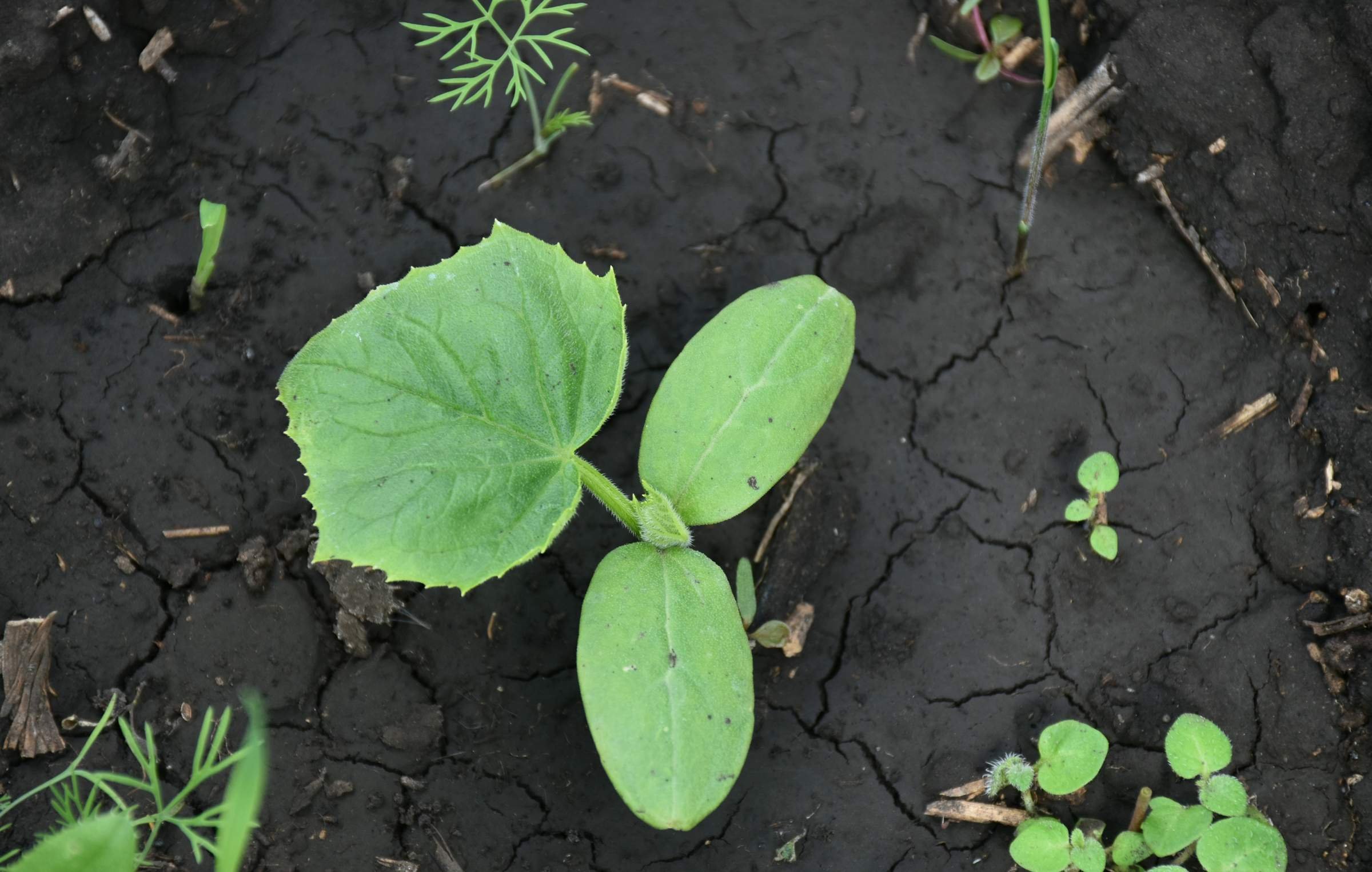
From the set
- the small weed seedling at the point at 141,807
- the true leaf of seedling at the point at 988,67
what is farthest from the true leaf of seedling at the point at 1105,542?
the small weed seedling at the point at 141,807

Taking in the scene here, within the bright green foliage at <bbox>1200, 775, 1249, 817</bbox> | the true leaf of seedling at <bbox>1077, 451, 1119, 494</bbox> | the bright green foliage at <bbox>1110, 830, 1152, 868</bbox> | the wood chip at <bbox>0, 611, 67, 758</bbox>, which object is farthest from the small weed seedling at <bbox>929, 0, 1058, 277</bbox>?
the wood chip at <bbox>0, 611, 67, 758</bbox>

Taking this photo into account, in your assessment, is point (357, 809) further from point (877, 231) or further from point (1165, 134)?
point (1165, 134)

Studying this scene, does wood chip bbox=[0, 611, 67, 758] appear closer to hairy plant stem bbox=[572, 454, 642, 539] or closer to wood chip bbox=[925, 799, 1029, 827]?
hairy plant stem bbox=[572, 454, 642, 539]

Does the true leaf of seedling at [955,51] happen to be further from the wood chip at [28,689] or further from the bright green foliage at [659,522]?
the wood chip at [28,689]

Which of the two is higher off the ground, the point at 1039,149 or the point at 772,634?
the point at 1039,149

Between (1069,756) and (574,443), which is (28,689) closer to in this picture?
(574,443)

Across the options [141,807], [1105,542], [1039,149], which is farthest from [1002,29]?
[141,807]

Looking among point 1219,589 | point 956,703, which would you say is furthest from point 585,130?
point 1219,589
